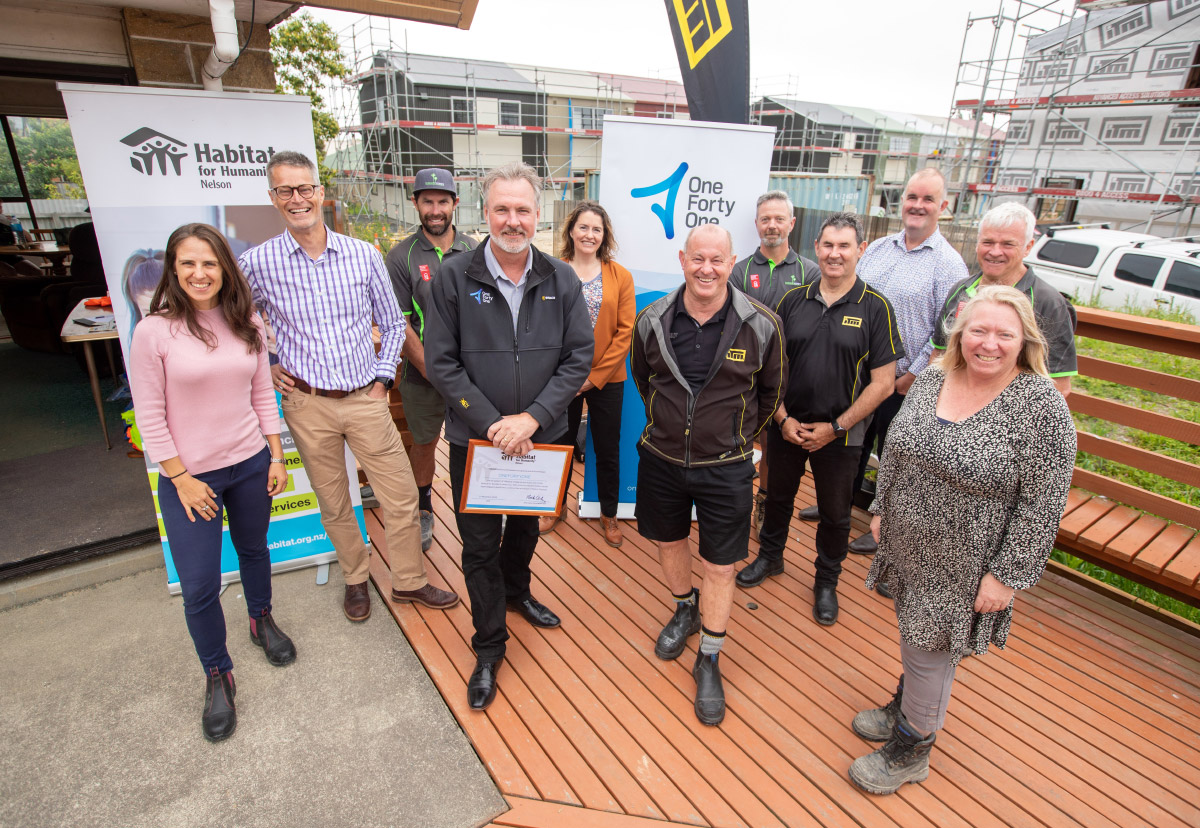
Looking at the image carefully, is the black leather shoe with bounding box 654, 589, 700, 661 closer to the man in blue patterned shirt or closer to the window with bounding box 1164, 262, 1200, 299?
the man in blue patterned shirt

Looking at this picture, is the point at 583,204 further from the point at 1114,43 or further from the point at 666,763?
the point at 1114,43

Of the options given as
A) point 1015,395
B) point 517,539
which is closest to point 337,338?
point 517,539

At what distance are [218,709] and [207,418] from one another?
1.01 meters

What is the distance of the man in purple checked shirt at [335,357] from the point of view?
2230 mm

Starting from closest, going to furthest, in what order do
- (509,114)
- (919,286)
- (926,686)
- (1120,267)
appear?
(926,686) < (919,286) < (1120,267) < (509,114)

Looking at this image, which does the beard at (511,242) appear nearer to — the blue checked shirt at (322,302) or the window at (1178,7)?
the blue checked shirt at (322,302)

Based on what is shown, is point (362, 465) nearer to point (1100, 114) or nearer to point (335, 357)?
point (335, 357)

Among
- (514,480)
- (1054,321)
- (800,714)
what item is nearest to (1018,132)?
(1054,321)

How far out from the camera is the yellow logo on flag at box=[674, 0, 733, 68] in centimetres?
295

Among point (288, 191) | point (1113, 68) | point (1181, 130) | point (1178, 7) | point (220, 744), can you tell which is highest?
point (1178, 7)

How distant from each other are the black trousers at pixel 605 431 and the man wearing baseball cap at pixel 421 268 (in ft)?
2.29

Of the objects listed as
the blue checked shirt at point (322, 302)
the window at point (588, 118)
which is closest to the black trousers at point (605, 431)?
the blue checked shirt at point (322, 302)

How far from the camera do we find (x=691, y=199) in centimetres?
308

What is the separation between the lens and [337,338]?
2318 millimetres
